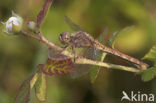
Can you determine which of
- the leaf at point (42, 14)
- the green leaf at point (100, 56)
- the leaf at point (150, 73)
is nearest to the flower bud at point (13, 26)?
the leaf at point (42, 14)

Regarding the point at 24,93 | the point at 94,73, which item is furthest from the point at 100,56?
the point at 24,93

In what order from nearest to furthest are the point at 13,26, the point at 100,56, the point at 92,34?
the point at 13,26
the point at 100,56
the point at 92,34

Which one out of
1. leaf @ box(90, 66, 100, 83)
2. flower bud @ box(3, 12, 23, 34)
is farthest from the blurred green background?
flower bud @ box(3, 12, 23, 34)

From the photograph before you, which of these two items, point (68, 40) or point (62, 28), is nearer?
point (68, 40)

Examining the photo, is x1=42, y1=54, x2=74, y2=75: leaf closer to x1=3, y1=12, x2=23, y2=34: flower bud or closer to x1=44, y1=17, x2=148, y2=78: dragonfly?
x1=44, y1=17, x2=148, y2=78: dragonfly

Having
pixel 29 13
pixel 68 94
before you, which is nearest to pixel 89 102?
pixel 68 94

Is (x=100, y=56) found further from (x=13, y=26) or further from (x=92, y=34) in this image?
(x=92, y=34)

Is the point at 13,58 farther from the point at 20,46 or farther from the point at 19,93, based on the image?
the point at 19,93
